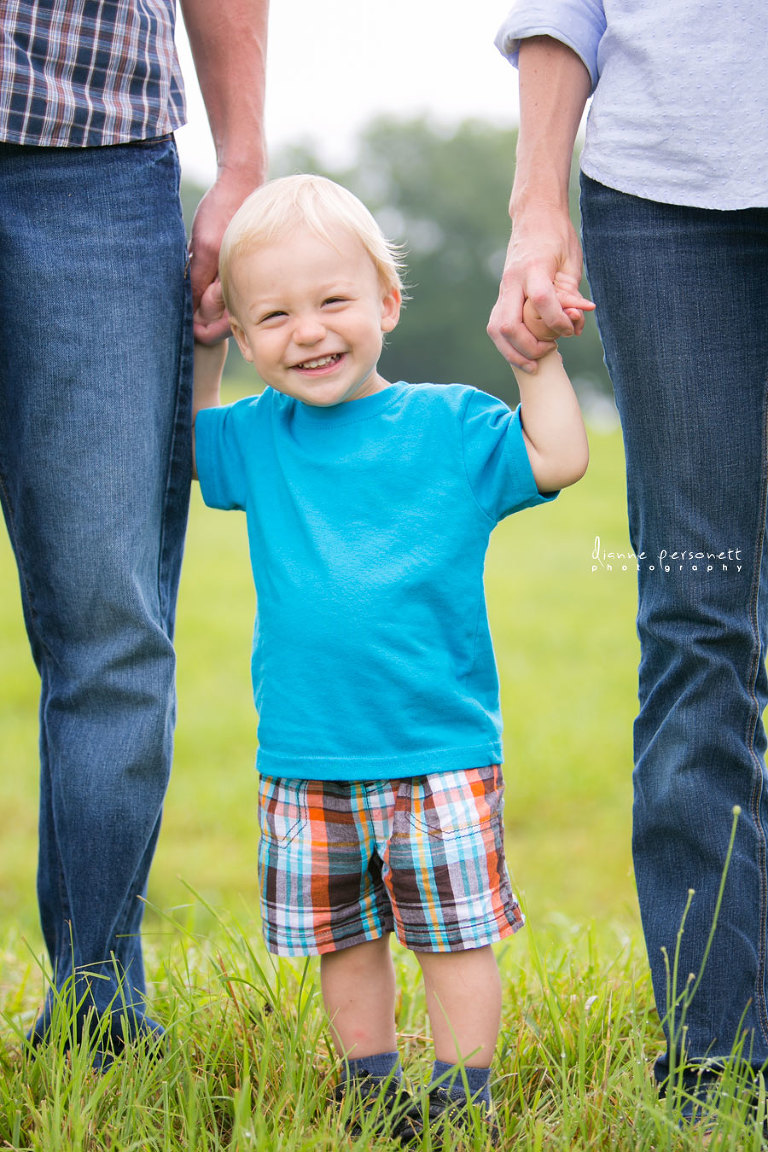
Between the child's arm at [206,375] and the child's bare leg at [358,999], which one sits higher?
the child's arm at [206,375]

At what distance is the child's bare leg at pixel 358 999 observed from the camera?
1850 millimetres

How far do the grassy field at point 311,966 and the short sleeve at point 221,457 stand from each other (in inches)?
23.7

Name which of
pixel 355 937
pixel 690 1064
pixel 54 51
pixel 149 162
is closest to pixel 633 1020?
pixel 690 1064

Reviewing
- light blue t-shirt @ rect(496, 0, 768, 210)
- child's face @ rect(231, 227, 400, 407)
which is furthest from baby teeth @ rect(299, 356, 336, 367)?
light blue t-shirt @ rect(496, 0, 768, 210)

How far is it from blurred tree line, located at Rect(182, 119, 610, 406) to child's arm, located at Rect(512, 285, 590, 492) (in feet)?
62.6

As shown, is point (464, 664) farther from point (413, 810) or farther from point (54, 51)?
point (54, 51)

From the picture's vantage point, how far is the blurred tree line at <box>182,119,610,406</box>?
2786 cm

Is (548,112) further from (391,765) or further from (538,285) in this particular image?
(391,765)

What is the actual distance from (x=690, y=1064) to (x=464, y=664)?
2.06 feet

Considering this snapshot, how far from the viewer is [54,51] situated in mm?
1738

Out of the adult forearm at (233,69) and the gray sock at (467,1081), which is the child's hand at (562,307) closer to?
the adult forearm at (233,69)

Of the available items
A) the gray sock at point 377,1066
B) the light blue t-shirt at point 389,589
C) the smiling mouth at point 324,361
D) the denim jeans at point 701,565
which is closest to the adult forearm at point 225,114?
the smiling mouth at point 324,361

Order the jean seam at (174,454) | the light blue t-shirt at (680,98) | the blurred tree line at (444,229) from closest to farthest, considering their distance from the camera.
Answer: the light blue t-shirt at (680,98), the jean seam at (174,454), the blurred tree line at (444,229)

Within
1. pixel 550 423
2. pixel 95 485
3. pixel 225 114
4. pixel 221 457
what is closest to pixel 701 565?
pixel 550 423
